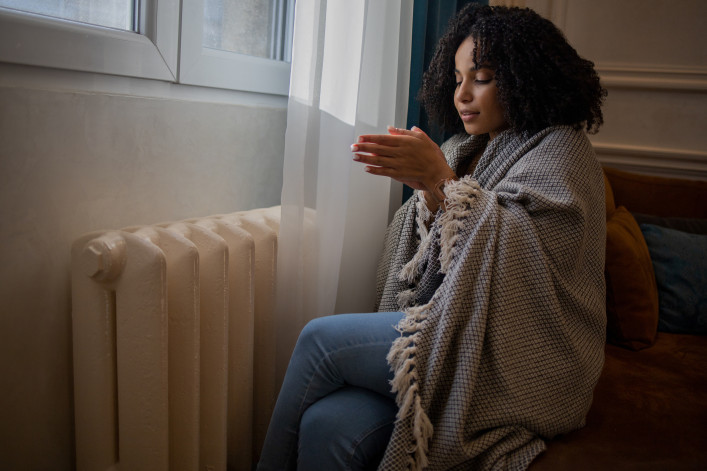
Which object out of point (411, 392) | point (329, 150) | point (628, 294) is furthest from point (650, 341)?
point (329, 150)

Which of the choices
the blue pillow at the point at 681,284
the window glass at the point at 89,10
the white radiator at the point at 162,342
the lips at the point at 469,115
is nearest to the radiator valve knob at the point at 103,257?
the white radiator at the point at 162,342

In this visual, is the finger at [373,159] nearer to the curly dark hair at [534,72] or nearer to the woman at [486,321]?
the woman at [486,321]

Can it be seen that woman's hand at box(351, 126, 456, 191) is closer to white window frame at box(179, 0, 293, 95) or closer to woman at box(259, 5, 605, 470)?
woman at box(259, 5, 605, 470)

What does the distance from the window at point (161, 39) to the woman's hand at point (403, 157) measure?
1.59ft

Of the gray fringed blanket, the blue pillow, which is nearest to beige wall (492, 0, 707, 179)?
the blue pillow

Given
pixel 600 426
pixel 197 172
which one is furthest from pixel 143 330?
pixel 600 426

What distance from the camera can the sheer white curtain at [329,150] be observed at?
1331 mm

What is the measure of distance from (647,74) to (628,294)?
907 millimetres

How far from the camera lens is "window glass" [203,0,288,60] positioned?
1477mm

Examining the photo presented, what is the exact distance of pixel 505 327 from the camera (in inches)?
40.2

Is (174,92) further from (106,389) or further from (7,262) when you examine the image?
(106,389)

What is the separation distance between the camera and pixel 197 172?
1388 mm

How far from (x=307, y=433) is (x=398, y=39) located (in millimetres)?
1011

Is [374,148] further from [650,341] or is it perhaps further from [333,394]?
[650,341]
